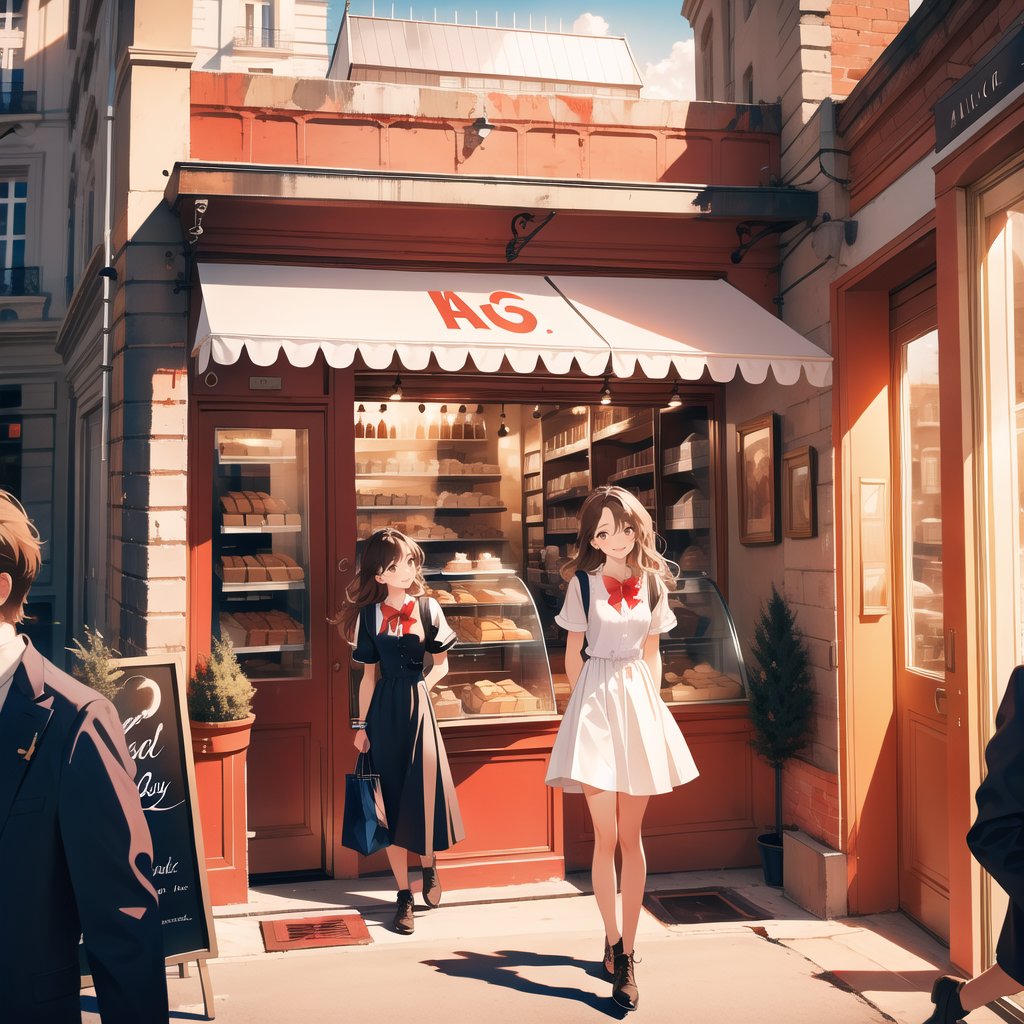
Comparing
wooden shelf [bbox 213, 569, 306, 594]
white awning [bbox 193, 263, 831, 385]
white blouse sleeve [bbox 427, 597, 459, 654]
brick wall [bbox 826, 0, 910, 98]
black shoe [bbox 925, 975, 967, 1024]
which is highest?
brick wall [bbox 826, 0, 910, 98]

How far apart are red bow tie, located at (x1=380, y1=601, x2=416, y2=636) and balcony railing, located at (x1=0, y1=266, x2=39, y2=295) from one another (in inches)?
584

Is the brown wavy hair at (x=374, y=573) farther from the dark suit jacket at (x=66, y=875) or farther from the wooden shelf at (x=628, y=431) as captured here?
the dark suit jacket at (x=66, y=875)

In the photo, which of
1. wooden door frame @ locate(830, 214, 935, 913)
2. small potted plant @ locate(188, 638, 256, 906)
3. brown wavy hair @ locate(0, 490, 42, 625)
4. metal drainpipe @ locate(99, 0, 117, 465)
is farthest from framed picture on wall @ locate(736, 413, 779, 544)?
brown wavy hair @ locate(0, 490, 42, 625)

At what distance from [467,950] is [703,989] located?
1.13 meters

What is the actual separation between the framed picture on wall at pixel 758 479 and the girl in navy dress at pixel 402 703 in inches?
83.4

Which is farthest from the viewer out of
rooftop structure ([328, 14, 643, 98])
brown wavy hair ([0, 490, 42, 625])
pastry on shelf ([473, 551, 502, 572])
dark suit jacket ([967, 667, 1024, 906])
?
rooftop structure ([328, 14, 643, 98])

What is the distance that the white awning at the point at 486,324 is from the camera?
16.0ft

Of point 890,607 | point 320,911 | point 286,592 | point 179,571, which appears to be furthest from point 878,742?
point 179,571

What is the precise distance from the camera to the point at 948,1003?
353cm

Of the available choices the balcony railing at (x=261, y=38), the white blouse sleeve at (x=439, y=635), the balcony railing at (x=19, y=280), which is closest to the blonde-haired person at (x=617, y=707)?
the white blouse sleeve at (x=439, y=635)

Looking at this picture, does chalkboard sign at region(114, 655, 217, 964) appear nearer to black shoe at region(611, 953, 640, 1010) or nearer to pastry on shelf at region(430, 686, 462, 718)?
black shoe at region(611, 953, 640, 1010)

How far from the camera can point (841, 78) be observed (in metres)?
5.74

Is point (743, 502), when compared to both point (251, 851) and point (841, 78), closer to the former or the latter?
point (841, 78)

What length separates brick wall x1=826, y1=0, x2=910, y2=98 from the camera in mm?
5711
